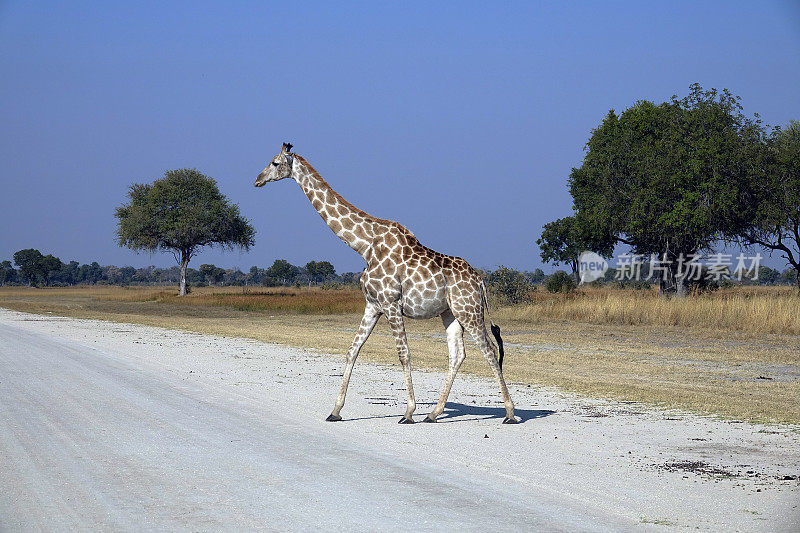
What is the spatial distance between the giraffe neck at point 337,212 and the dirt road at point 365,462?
244 centimetres

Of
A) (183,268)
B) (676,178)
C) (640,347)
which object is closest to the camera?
Answer: (640,347)

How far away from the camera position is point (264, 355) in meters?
21.2

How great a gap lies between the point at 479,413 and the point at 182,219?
67365 millimetres

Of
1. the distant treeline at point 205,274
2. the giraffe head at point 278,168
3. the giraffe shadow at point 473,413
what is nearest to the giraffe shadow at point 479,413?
the giraffe shadow at point 473,413

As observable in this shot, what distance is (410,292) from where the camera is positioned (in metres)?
11.1

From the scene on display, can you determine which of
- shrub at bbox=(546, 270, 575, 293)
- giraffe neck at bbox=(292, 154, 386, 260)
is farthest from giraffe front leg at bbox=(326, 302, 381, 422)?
shrub at bbox=(546, 270, 575, 293)

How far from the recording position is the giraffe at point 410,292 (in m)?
11.1

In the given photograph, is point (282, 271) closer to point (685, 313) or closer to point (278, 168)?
point (685, 313)

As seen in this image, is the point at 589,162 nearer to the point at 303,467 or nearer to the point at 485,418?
the point at 485,418

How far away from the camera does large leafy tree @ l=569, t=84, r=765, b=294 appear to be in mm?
43875

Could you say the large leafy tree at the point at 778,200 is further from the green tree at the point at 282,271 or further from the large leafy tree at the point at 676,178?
the green tree at the point at 282,271

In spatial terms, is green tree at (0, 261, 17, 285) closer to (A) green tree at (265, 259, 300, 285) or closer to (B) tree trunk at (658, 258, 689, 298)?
(A) green tree at (265, 259, 300, 285)

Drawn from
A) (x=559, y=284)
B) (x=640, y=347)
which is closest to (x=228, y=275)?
(x=559, y=284)

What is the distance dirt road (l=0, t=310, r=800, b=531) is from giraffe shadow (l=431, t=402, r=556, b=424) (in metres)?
0.06
